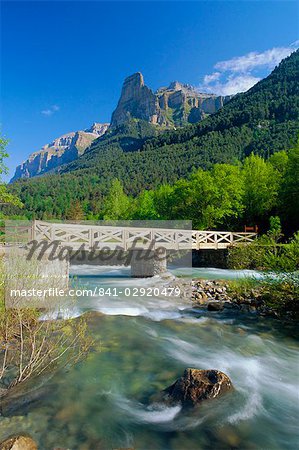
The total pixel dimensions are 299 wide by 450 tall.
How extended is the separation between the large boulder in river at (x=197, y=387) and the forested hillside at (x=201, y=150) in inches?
3459

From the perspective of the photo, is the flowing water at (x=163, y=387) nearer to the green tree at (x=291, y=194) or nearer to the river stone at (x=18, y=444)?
the river stone at (x=18, y=444)

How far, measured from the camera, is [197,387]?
16.3 ft

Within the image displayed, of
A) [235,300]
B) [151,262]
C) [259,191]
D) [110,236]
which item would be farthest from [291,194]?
[110,236]

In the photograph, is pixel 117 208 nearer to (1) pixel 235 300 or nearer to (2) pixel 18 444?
(1) pixel 235 300

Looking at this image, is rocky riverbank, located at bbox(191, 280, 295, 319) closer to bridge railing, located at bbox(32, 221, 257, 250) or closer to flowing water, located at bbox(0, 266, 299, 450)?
flowing water, located at bbox(0, 266, 299, 450)

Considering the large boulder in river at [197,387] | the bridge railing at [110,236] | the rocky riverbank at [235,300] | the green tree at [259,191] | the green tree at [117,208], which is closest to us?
the large boulder in river at [197,387]

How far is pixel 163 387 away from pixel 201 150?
122172mm

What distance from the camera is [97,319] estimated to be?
9.31m

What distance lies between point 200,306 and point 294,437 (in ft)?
22.8

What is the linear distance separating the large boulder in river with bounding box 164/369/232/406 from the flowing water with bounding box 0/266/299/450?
0.46ft

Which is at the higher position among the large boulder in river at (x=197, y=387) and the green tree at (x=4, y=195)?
the green tree at (x=4, y=195)

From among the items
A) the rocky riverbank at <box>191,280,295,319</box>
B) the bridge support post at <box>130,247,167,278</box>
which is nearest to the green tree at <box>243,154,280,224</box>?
the bridge support post at <box>130,247,167,278</box>

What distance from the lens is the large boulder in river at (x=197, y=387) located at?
16.0ft

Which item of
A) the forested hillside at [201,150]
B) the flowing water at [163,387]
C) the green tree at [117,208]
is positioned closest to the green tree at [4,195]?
the flowing water at [163,387]
